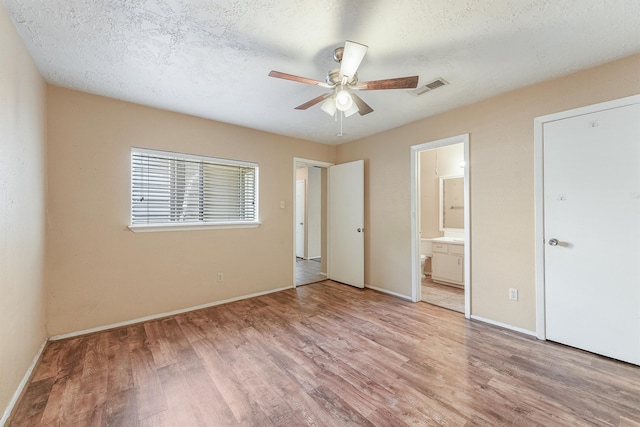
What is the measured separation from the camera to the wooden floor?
4.99ft

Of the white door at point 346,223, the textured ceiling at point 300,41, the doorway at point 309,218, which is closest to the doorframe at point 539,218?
the textured ceiling at point 300,41

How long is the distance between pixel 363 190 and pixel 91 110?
341cm

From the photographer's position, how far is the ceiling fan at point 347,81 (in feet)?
5.35

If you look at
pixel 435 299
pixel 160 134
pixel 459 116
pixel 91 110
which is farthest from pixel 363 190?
pixel 91 110

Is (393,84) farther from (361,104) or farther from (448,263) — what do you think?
(448,263)

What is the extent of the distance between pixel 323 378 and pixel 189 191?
103 inches

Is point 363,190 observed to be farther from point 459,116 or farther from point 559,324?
point 559,324

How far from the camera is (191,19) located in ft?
5.30

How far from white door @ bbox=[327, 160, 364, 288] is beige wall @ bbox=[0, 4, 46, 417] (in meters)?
3.52

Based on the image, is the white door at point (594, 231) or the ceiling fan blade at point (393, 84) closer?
the ceiling fan blade at point (393, 84)

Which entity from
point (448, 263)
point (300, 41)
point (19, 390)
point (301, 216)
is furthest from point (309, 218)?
point (19, 390)

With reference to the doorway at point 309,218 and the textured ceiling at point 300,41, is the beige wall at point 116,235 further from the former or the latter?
the doorway at point 309,218

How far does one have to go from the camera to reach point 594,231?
2.16 m

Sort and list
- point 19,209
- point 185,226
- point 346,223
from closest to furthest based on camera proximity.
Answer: point 19,209, point 185,226, point 346,223
